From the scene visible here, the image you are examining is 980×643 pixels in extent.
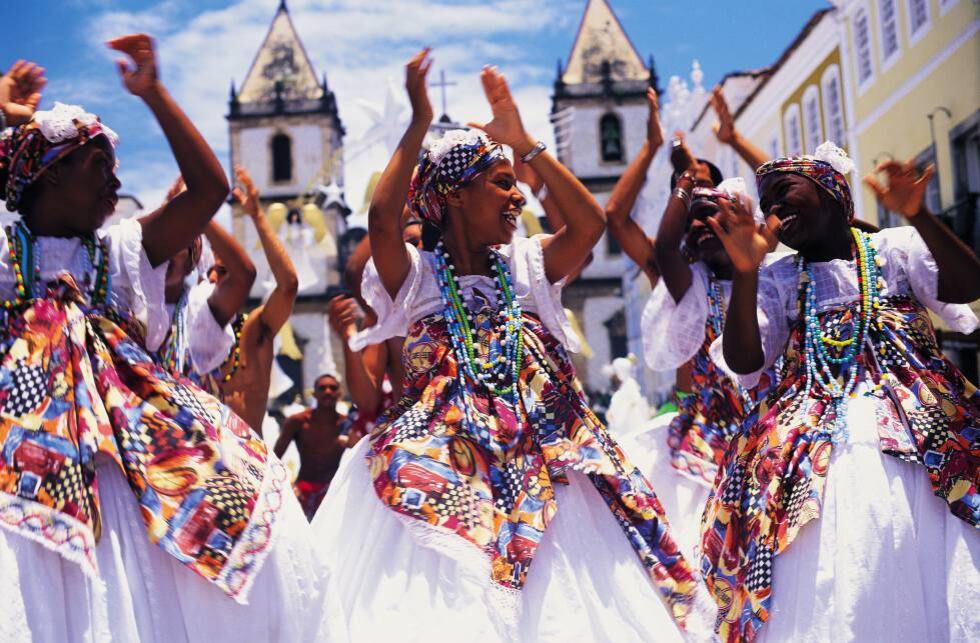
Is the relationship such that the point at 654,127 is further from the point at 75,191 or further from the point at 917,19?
the point at 917,19

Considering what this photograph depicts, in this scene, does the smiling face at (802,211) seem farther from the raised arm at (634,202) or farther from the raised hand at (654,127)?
the raised hand at (654,127)

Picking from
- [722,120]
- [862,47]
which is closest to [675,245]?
[722,120]

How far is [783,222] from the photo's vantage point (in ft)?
15.3

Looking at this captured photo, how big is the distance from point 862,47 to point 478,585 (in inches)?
848

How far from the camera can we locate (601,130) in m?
65.4

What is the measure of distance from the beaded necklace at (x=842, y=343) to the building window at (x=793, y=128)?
2295cm

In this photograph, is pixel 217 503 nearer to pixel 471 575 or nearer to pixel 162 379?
pixel 162 379

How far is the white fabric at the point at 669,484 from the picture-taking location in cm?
632

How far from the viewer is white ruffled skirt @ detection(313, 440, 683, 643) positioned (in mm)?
3918

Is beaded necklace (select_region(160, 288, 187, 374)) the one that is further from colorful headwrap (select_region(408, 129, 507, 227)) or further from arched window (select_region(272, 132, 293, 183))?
arched window (select_region(272, 132, 293, 183))

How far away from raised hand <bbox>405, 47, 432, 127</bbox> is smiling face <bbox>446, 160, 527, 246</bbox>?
Result: 0.35 m

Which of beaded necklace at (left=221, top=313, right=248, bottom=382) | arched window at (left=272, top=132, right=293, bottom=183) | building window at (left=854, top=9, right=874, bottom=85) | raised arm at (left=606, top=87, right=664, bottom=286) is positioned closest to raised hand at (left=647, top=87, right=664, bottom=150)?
raised arm at (left=606, top=87, right=664, bottom=286)

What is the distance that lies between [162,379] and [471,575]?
1112 mm

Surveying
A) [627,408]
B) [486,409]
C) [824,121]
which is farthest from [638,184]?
[824,121]
